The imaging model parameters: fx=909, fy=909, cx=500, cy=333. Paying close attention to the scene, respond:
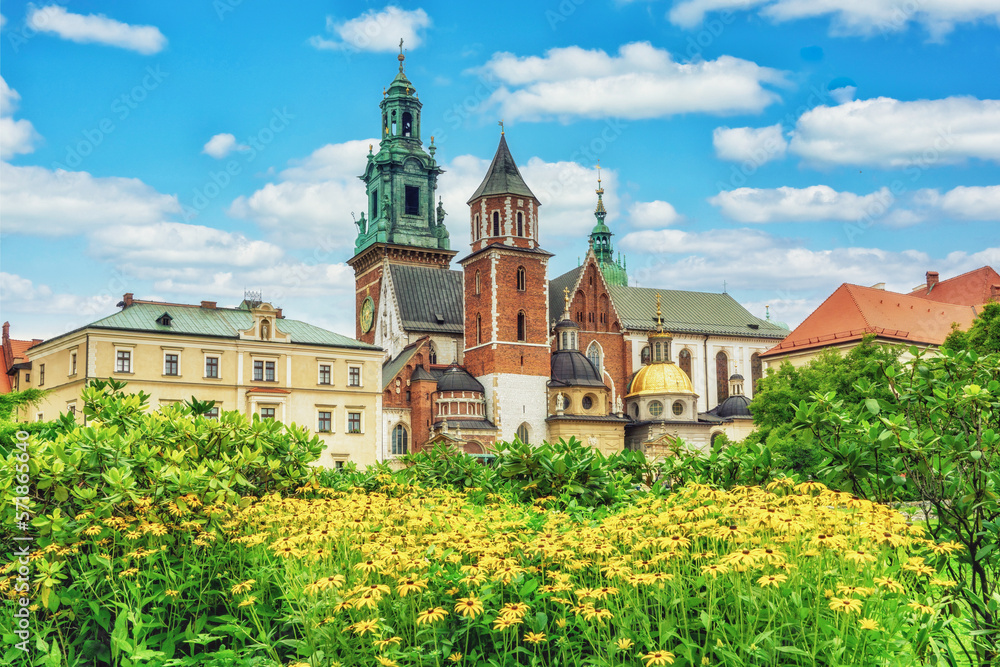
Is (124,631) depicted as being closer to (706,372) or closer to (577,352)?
(577,352)

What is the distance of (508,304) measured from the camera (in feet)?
173

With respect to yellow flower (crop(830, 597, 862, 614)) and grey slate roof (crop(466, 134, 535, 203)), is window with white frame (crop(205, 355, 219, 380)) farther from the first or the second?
yellow flower (crop(830, 597, 862, 614))

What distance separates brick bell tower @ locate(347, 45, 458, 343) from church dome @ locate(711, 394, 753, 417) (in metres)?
21.8

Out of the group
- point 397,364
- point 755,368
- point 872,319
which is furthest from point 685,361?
point 397,364

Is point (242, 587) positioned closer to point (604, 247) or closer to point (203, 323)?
point (203, 323)

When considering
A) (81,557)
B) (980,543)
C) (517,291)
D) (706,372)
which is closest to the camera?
(980,543)

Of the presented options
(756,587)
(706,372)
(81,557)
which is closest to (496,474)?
(81,557)

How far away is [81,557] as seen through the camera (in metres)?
7.19

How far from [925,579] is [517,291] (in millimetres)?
48032

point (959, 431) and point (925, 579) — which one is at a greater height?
point (959, 431)

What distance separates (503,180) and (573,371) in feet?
40.6

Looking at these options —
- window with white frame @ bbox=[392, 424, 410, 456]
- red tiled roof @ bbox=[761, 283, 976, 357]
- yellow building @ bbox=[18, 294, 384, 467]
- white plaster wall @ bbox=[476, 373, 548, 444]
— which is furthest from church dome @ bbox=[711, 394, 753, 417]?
yellow building @ bbox=[18, 294, 384, 467]

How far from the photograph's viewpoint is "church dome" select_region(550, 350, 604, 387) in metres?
52.9

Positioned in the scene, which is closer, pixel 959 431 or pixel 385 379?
pixel 959 431
